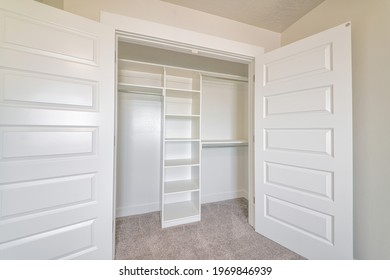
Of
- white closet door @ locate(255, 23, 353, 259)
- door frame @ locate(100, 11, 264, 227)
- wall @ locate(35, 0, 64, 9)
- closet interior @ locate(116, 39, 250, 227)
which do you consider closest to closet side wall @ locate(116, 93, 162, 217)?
closet interior @ locate(116, 39, 250, 227)

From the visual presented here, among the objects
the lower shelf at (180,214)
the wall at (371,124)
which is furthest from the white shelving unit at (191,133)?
the wall at (371,124)

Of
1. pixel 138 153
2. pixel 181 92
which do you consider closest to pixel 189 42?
pixel 181 92

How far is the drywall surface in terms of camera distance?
135cm

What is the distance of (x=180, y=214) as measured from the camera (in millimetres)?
2176

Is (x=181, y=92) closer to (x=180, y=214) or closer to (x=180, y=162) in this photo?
(x=180, y=162)

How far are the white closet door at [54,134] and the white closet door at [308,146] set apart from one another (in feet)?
4.96

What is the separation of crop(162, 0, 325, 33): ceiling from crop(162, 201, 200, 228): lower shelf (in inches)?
89.6

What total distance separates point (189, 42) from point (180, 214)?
199 centimetres

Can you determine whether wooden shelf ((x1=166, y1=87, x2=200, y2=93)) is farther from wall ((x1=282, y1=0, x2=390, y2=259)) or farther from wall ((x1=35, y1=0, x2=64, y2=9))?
wall ((x1=282, y1=0, x2=390, y2=259))

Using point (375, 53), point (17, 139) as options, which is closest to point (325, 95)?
point (375, 53)

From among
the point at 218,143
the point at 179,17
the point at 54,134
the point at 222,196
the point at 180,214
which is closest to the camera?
the point at 54,134

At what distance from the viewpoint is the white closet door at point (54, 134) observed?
3.31 feet

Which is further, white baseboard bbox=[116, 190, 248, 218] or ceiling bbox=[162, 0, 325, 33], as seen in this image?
white baseboard bbox=[116, 190, 248, 218]

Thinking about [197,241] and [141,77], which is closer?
[197,241]
